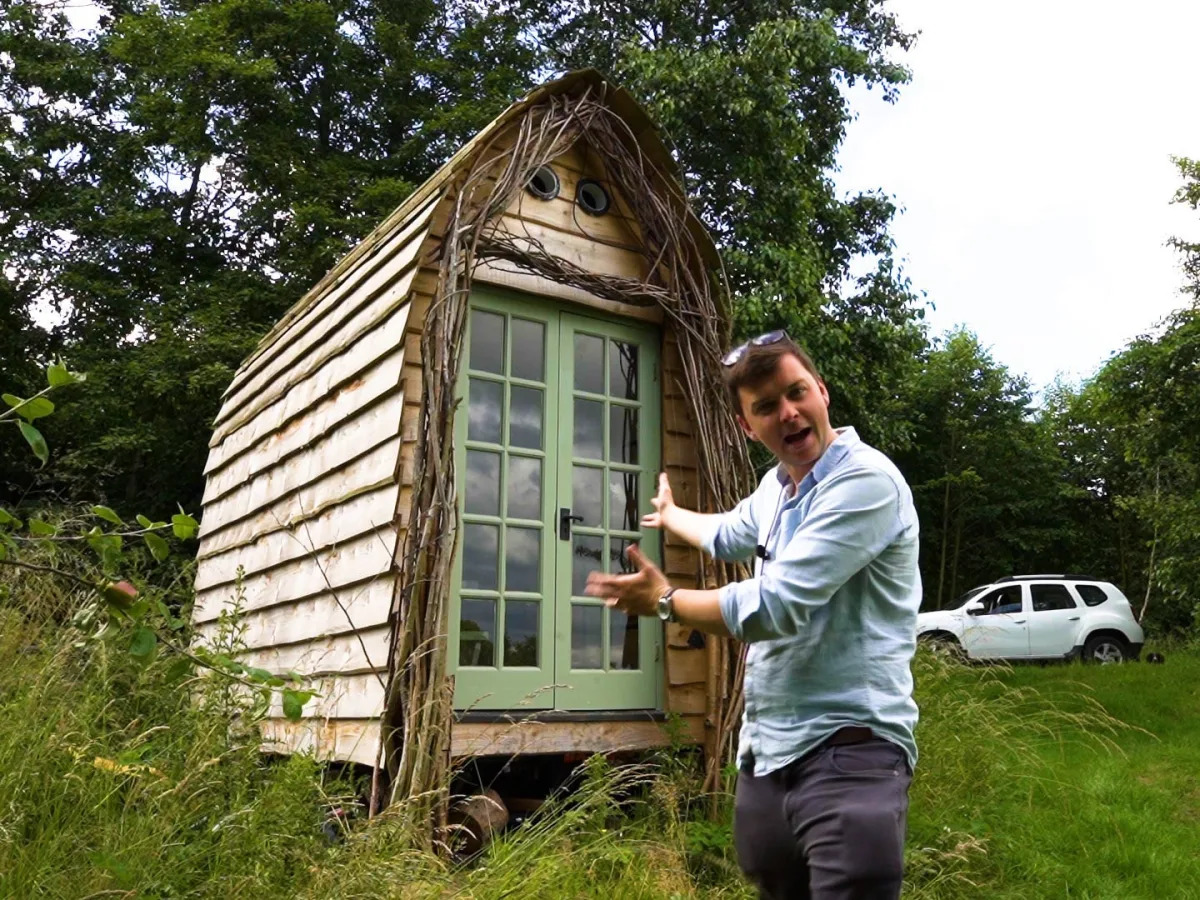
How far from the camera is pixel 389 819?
141 inches

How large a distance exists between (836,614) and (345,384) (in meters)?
3.60

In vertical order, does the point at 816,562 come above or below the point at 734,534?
below

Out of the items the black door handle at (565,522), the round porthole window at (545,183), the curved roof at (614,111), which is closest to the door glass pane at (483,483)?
the black door handle at (565,522)

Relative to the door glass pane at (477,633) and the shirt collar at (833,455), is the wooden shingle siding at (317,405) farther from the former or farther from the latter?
the shirt collar at (833,455)

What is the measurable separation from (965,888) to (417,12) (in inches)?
687

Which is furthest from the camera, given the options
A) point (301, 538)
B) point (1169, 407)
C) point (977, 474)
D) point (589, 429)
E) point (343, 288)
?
point (977, 474)

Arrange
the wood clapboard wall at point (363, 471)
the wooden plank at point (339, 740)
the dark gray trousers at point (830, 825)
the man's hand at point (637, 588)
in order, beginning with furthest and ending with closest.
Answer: the wood clapboard wall at point (363, 471), the wooden plank at point (339, 740), the man's hand at point (637, 588), the dark gray trousers at point (830, 825)

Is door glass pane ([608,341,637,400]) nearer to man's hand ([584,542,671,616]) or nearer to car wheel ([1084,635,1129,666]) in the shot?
man's hand ([584,542,671,616])

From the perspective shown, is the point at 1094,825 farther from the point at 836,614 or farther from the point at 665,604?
the point at 665,604

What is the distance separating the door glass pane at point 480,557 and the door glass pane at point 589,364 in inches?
35.7

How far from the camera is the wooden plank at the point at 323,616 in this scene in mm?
4465

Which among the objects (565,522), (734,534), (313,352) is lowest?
(734,534)

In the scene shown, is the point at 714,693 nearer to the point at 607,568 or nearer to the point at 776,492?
the point at 607,568

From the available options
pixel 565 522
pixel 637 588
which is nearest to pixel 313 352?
pixel 565 522
